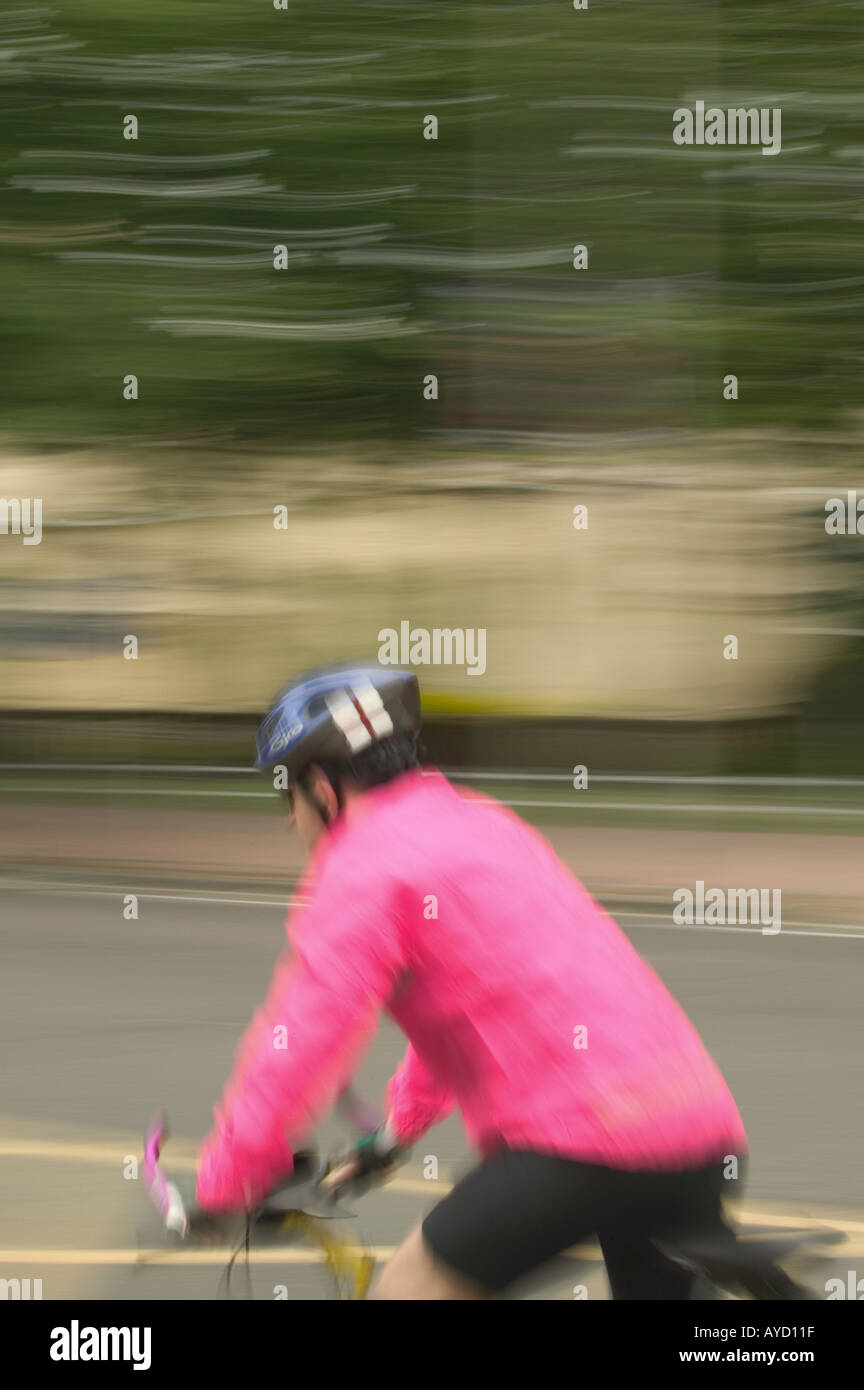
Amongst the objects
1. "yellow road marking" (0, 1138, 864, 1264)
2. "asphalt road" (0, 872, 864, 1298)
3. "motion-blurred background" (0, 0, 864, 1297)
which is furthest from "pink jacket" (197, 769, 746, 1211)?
"motion-blurred background" (0, 0, 864, 1297)

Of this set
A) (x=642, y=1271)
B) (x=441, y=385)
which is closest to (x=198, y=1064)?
(x=642, y=1271)

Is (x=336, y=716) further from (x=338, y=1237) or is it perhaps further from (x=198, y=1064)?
(x=198, y=1064)

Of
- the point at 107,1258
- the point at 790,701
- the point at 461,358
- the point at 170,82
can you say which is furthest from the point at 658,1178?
the point at 170,82

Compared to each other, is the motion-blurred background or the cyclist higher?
the motion-blurred background

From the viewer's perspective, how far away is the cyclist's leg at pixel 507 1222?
8.75 ft

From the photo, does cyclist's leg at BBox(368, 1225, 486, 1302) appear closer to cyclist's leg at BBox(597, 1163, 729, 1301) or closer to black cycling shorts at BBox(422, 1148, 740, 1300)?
black cycling shorts at BBox(422, 1148, 740, 1300)

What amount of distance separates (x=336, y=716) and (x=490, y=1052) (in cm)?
49

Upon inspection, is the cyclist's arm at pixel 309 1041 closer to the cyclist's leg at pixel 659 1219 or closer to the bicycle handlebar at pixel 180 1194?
the bicycle handlebar at pixel 180 1194

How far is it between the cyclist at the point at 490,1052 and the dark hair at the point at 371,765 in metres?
0.02

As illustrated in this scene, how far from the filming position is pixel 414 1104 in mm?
3166

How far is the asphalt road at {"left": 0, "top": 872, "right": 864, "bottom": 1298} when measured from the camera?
555cm

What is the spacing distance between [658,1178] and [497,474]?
55.8 ft
